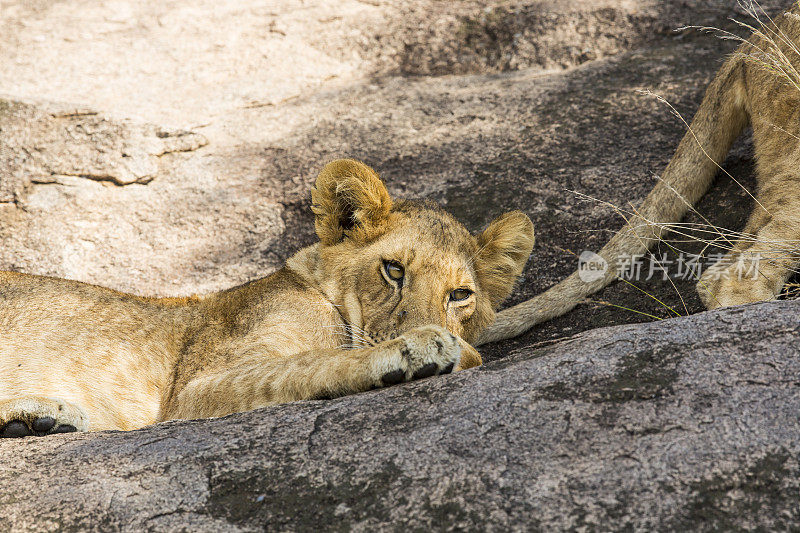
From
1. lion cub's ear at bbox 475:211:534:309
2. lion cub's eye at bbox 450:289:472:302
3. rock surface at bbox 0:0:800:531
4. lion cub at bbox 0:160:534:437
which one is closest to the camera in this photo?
rock surface at bbox 0:0:800:531

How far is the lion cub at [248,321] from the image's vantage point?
2.97 meters

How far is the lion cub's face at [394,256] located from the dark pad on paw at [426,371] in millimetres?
483

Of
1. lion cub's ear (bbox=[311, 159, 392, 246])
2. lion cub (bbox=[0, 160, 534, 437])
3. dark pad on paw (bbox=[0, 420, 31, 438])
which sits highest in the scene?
lion cub's ear (bbox=[311, 159, 392, 246])

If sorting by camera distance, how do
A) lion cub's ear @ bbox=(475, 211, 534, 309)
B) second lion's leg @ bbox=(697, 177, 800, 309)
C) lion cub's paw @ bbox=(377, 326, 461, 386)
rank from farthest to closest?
lion cub's ear @ bbox=(475, 211, 534, 309)
second lion's leg @ bbox=(697, 177, 800, 309)
lion cub's paw @ bbox=(377, 326, 461, 386)

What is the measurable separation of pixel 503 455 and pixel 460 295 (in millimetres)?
1500

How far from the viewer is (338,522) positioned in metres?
1.82

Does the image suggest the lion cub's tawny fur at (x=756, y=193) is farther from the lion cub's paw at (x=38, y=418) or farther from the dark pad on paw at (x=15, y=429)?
the dark pad on paw at (x=15, y=429)

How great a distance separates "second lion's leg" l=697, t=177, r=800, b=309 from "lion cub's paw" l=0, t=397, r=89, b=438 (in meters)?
2.80

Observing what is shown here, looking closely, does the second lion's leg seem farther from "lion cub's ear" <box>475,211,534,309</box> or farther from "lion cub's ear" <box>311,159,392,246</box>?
"lion cub's ear" <box>311,159,392,246</box>

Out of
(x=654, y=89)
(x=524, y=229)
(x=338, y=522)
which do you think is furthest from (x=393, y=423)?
(x=654, y=89)

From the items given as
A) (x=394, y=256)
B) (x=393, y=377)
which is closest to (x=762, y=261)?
(x=394, y=256)

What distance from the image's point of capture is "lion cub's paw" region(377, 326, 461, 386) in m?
2.50

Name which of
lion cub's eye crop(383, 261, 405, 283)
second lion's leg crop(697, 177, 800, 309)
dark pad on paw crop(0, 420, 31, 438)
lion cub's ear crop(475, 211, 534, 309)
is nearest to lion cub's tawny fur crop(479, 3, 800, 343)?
second lion's leg crop(697, 177, 800, 309)

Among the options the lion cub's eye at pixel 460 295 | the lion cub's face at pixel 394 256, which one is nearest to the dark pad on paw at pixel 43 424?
the lion cub's face at pixel 394 256
